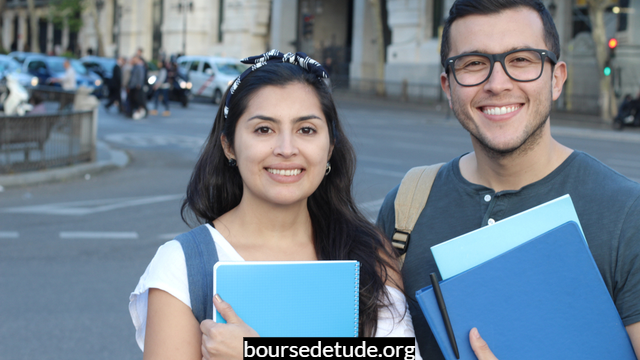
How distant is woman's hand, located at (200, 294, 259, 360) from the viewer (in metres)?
1.84

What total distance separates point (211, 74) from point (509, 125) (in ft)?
89.4

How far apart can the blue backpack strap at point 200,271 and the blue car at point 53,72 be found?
28971 millimetres

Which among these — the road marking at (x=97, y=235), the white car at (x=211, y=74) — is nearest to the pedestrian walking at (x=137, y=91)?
the white car at (x=211, y=74)

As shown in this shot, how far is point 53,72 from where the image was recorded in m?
30.3

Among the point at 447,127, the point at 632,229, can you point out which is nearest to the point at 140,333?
the point at 632,229

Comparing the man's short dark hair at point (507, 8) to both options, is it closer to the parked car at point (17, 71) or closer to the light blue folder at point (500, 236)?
the light blue folder at point (500, 236)

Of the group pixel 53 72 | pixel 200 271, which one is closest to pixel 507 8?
pixel 200 271

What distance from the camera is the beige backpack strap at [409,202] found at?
2.36 meters

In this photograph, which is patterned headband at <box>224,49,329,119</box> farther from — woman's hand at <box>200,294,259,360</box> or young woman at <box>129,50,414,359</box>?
woman's hand at <box>200,294,259,360</box>

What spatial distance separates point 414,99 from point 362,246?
101 ft

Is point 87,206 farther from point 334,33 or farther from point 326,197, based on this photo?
point 334,33

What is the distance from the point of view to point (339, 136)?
2533 millimetres

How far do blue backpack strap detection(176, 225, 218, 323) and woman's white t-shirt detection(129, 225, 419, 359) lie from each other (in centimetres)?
2

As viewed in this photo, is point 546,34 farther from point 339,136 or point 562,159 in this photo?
point 339,136
